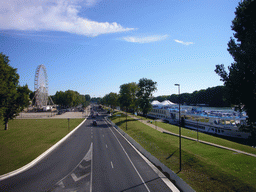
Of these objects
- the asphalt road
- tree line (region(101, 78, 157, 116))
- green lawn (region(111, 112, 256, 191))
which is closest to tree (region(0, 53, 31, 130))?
the asphalt road

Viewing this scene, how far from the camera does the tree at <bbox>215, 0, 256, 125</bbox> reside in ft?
45.4

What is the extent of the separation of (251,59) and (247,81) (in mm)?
2239

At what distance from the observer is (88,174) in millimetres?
18969

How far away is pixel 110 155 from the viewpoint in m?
25.9

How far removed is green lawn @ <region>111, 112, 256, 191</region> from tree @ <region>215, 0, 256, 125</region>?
6646 mm

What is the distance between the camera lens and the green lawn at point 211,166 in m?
16.1

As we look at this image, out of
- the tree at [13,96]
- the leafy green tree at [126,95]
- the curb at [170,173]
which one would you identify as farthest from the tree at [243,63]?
the leafy green tree at [126,95]

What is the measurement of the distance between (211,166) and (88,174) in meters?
15.7

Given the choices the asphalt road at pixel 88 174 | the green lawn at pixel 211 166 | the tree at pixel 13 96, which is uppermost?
the tree at pixel 13 96

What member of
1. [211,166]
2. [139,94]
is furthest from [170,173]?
[139,94]

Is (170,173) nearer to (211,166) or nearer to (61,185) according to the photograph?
(211,166)

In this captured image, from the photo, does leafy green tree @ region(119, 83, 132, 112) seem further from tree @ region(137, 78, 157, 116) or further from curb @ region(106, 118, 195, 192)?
curb @ region(106, 118, 195, 192)

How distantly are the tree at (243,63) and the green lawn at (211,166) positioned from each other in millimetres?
6646

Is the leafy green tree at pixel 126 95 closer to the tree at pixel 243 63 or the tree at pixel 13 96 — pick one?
the tree at pixel 13 96
